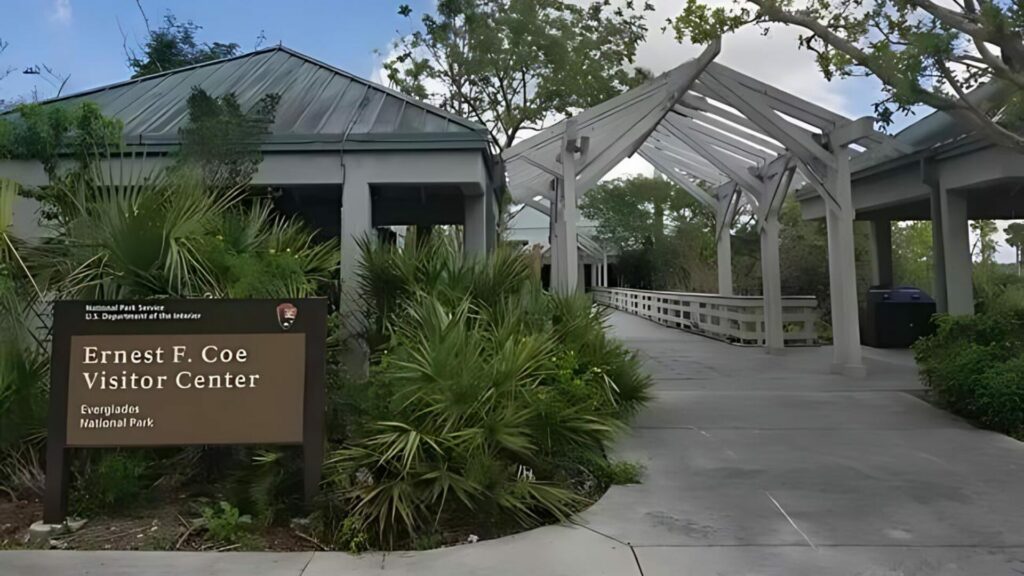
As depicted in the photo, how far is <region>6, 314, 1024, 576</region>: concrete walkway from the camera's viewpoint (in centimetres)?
431

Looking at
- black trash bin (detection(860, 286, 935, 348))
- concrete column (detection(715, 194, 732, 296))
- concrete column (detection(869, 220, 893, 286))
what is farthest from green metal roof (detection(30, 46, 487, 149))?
concrete column (detection(869, 220, 893, 286))

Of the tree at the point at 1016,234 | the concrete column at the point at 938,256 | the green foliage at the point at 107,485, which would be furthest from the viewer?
the tree at the point at 1016,234

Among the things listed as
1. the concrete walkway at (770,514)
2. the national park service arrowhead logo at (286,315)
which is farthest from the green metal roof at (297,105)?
the concrete walkway at (770,514)

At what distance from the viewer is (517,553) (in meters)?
4.53

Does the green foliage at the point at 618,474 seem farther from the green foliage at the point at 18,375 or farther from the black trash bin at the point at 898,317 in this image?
the black trash bin at the point at 898,317

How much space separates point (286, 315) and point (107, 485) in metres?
1.82

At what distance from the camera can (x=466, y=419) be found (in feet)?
17.6

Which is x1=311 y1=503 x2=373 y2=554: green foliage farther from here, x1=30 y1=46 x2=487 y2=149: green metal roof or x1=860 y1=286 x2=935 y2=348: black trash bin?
x1=860 y1=286 x2=935 y2=348: black trash bin

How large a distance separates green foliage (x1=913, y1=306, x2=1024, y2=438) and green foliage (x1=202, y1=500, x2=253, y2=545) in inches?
298

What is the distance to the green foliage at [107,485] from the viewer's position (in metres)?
5.33

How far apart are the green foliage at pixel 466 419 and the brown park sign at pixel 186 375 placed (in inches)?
22.0

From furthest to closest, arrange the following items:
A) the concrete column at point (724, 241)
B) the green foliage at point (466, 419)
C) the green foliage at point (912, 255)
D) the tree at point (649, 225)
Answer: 1. the tree at point (649, 225)
2. the green foliage at point (912, 255)
3. the concrete column at point (724, 241)
4. the green foliage at point (466, 419)

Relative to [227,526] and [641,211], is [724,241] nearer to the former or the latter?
[227,526]

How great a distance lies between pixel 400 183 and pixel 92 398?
16.5 feet
